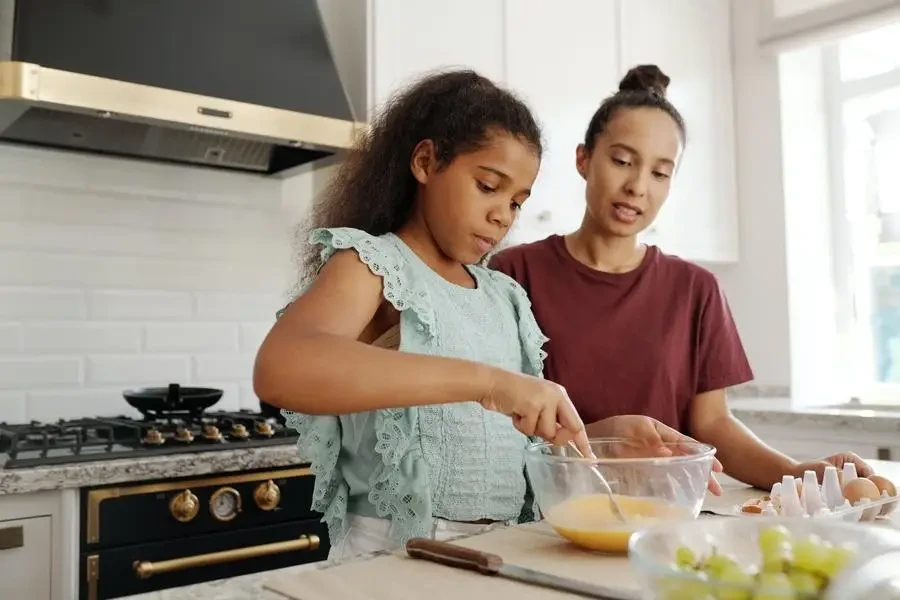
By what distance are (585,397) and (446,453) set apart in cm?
42

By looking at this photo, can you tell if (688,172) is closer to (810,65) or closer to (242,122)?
(810,65)

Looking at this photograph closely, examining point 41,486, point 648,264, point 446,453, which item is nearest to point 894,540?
point 446,453

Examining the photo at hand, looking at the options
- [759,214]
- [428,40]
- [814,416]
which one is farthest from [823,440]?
[428,40]

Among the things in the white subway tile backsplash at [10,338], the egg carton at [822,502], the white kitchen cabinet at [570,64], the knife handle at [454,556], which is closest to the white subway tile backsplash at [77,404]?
the white subway tile backsplash at [10,338]

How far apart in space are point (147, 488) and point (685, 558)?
1.20 meters

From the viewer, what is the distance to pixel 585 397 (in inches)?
52.2

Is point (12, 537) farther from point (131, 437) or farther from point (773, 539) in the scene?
point (773, 539)

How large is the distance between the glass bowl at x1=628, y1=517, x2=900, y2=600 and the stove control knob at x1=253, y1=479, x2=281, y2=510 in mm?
1164

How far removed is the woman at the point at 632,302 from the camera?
1342 millimetres

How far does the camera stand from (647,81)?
146 centimetres

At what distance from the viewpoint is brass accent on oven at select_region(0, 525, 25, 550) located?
1.38 m

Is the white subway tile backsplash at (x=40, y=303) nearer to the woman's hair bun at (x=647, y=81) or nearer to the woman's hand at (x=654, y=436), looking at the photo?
the woman's hair bun at (x=647, y=81)

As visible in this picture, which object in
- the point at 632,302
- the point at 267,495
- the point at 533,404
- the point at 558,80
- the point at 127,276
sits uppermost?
the point at 558,80

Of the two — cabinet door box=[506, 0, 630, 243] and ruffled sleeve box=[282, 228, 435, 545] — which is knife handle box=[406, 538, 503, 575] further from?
cabinet door box=[506, 0, 630, 243]
